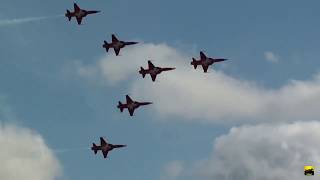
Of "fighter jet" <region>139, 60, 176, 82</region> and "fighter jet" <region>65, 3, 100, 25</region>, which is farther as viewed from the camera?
"fighter jet" <region>139, 60, 176, 82</region>

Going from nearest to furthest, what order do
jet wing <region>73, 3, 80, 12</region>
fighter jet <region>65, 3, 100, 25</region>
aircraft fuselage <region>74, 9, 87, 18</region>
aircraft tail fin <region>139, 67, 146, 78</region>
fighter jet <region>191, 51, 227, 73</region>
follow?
fighter jet <region>65, 3, 100, 25</region> → aircraft fuselage <region>74, 9, 87, 18</region> → jet wing <region>73, 3, 80, 12</region> → aircraft tail fin <region>139, 67, 146, 78</region> → fighter jet <region>191, 51, 227, 73</region>

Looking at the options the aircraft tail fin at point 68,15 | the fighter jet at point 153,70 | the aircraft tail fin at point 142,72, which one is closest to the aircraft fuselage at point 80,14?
the aircraft tail fin at point 68,15

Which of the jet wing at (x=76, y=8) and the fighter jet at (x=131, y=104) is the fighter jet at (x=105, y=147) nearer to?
the fighter jet at (x=131, y=104)

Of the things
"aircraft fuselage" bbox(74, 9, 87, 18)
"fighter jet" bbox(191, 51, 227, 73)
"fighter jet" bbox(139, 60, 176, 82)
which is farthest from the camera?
"fighter jet" bbox(191, 51, 227, 73)

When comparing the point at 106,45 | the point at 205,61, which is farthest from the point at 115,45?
the point at 205,61

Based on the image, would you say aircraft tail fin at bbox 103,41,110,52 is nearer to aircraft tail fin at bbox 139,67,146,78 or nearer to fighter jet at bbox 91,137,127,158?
aircraft tail fin at bbox 139,67,146,78

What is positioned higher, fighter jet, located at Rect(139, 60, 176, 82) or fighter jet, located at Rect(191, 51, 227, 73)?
fighter jet, located at Rect(191, 51, 227, 73)

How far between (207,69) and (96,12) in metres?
38.8

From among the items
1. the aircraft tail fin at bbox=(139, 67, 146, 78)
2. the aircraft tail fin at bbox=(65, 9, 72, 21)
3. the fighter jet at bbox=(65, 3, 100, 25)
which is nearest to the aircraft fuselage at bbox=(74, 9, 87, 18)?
the fighter jet at bbox=(65, 3, 100, 25)

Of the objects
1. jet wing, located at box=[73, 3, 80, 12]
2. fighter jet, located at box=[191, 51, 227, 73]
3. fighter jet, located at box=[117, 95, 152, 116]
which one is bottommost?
fighter jet, located at box=[117, 95, 152, 116]

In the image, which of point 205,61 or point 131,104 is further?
point 131,104

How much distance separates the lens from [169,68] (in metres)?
180

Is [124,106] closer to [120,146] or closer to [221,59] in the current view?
[120,146]

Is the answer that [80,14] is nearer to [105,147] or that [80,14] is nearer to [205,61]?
[205,61]
